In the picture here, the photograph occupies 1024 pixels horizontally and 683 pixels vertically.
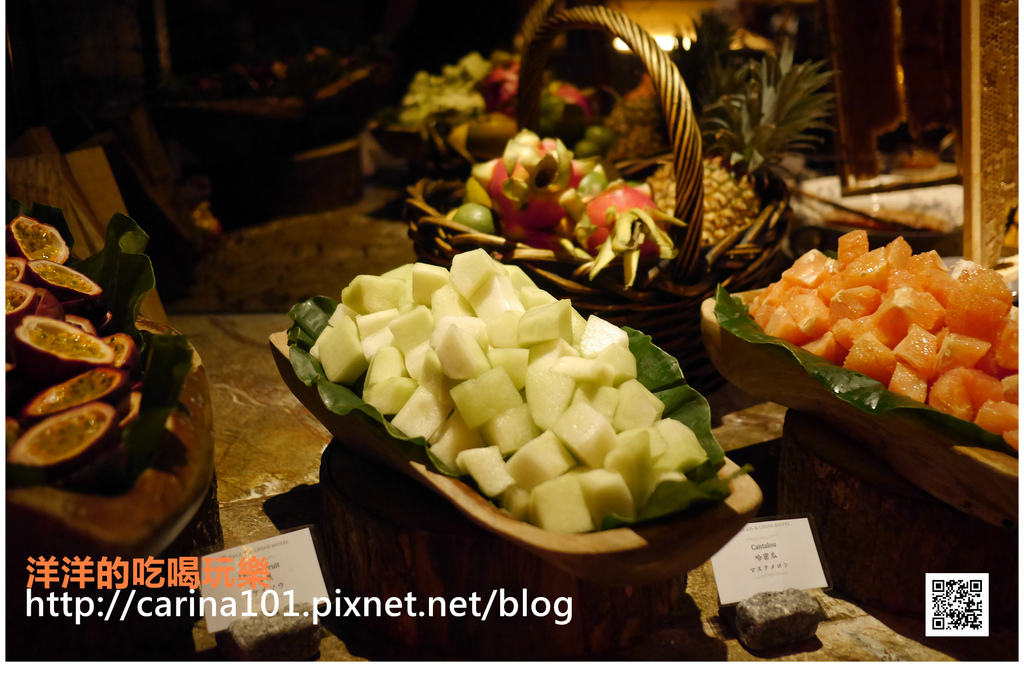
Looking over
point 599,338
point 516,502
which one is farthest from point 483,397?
point 599,338

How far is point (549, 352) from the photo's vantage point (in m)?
1.27

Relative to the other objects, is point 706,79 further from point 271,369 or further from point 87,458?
point 87,458

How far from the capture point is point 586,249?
6.48 feet

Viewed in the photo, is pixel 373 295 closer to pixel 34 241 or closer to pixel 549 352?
pixel 549 352

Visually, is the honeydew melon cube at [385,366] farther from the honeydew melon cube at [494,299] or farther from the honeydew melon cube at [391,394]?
the honeydew melon cube at [494,299]

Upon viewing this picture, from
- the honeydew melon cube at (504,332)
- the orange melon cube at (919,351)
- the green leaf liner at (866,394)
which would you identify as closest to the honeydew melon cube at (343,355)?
the honeydew melon cube at (504,332)

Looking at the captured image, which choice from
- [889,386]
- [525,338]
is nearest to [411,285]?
[525,338]

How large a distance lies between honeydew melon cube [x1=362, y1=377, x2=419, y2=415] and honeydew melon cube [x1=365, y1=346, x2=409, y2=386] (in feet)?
0.06

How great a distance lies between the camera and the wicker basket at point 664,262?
1.69 meters

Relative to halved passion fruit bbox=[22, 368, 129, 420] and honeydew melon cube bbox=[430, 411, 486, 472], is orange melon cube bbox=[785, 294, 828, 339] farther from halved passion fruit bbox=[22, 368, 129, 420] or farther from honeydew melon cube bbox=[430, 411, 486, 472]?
halved passion fruit bbox=[22, 368, 129, 420]

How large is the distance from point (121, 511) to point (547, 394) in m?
0.62

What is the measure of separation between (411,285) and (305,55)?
9.66 feet

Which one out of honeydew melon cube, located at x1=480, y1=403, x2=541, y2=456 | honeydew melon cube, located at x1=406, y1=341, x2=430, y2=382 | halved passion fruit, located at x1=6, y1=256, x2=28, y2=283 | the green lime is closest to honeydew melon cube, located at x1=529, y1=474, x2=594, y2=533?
honeydew melon cube, located at x1=480, y1=403, x2=541, y2=456

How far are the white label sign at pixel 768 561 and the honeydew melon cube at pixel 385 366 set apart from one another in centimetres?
65
